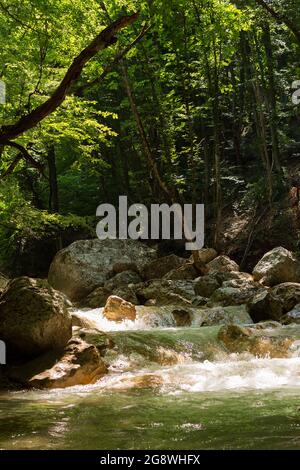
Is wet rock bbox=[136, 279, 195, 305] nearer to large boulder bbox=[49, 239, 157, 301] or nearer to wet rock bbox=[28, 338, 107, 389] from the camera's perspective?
large boulder bbox=[49, 239, 157, 301]

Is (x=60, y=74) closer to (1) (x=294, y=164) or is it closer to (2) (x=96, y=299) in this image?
(2) (x=96, y=299)

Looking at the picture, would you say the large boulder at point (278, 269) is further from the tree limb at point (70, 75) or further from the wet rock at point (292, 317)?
the tree limb at point (70, 75)

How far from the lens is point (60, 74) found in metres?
10.2

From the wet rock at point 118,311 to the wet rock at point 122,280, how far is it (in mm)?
3377

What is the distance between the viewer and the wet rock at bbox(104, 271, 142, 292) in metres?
14.2

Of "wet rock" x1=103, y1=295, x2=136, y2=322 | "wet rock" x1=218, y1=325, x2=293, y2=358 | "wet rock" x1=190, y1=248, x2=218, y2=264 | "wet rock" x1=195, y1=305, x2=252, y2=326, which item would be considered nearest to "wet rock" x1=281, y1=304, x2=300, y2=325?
"wet rock" x1=195, y1=305, x2=252, y2=326

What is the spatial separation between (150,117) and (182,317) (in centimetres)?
873

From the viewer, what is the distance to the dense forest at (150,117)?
9102mm

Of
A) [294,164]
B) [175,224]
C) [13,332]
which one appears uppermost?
[294,164]

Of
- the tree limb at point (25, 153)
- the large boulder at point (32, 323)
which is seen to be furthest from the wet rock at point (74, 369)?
the tree limb at point (25, 153)

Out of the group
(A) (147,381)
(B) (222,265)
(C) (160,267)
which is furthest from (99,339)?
(C) (160,267)

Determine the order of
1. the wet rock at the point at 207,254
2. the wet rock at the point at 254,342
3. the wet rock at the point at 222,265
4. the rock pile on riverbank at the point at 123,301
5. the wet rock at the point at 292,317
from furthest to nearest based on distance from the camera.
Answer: the wet rock at the point at 207,254, the wet rock at the point at 222,265, the wet rock at the point at 292,317, the wet rock at the point at 254,342, the rock pile on riverbank at the point at 123,301
